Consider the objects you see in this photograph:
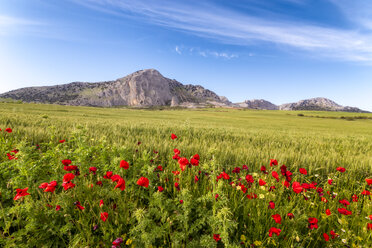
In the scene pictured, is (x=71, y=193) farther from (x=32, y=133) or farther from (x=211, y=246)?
(x=32, y=133)

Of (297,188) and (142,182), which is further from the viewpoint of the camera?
(297,188)

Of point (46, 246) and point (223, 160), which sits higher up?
point (223, 160)

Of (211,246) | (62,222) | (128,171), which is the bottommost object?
(62,222)

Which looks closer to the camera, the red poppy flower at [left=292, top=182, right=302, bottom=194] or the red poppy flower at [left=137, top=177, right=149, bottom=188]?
the red poppy flower at [left=137, top=177, right=149, bottom=188]

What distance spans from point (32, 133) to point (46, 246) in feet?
15.3

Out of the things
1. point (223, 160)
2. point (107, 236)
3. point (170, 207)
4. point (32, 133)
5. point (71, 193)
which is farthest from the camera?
point (32, 133)

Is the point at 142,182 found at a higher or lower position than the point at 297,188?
higher

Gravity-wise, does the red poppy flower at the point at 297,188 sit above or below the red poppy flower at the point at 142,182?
below

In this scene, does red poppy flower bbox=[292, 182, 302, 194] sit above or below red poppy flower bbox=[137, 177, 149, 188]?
below

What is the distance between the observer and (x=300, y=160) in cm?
393

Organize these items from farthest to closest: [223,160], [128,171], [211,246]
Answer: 1. [223,160]
2. [128,171]
3. [211,246]

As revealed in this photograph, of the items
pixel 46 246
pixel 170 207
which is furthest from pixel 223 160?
pixel 46 246

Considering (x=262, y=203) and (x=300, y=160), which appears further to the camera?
(x=300, y=160)

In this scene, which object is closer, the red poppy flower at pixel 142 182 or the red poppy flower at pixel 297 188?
the red poppy flower at pixel 142 182
